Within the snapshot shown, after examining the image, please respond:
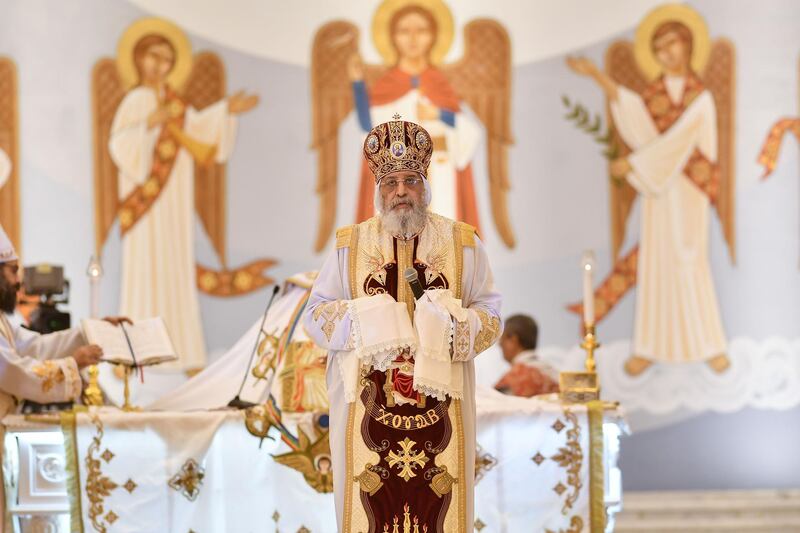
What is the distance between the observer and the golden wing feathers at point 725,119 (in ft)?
27.8

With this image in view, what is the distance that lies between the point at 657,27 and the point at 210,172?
313cm

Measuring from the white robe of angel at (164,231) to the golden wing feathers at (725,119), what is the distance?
3.21 metres

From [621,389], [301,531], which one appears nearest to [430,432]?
[301,531]

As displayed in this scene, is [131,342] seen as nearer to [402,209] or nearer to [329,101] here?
[402,209]

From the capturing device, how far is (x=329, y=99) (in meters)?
8.57

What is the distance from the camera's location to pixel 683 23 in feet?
28.1

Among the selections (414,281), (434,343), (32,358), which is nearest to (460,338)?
(434,343)

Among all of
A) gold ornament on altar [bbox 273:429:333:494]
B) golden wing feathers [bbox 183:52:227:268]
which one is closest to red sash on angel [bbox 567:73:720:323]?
golden wing feathers [bbox 183:52:227:268]

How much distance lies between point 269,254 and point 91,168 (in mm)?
1275

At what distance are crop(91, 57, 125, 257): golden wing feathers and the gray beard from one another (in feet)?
13.9

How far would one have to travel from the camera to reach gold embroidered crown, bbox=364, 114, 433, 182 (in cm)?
446

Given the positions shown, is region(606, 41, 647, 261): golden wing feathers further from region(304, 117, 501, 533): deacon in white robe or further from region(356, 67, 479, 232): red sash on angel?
region(304, 117, 501, 533): deacon in white robe

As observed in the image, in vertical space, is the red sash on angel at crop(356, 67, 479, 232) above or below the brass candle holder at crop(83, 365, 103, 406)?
above

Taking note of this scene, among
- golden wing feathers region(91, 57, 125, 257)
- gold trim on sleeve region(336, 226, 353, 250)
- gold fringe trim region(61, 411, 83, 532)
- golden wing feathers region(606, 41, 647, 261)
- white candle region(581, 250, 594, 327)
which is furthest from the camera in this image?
golden wing feathers region(606, 41, 647, 261)
